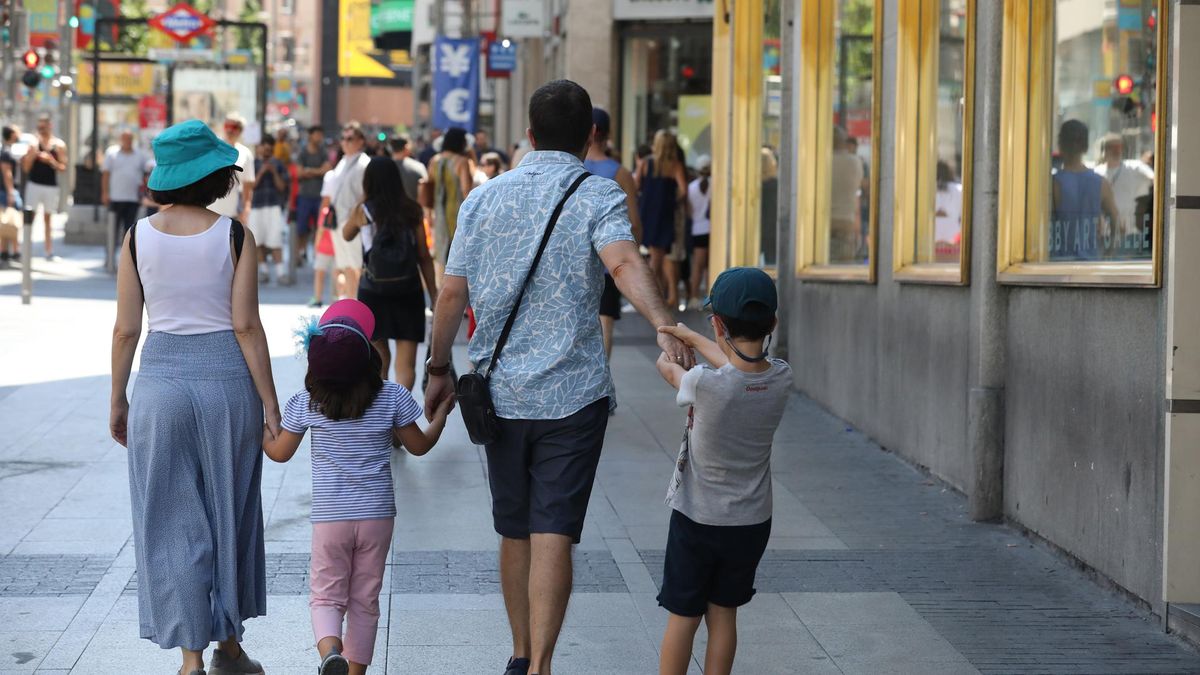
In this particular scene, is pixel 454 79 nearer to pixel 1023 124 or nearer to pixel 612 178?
pixel 612 178

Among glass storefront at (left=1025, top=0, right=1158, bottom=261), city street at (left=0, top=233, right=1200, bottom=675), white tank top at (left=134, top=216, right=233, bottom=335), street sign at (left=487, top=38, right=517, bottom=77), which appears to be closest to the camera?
white tank top at (left=134, top=216, right=233, bottom=335)

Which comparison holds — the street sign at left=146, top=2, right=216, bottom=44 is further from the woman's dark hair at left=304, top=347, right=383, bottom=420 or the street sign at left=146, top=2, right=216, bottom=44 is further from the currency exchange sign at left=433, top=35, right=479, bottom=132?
the woman's dark hair at left=304, top=347, right=383, bottom=420

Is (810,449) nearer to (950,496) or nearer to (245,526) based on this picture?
(950,496)

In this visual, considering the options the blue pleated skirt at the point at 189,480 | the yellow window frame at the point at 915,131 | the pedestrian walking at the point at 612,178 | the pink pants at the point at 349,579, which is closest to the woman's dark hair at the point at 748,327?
the pink pants at the point at 349,579

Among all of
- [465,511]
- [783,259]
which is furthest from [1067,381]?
[783,259]

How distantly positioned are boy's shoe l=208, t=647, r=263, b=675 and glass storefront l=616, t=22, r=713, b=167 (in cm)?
2000

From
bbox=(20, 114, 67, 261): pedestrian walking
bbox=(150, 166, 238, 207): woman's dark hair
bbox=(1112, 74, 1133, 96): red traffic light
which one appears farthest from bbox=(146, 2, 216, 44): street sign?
bbox=(150, 166, 238, 207): woman's dark hair

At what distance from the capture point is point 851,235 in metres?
11.8

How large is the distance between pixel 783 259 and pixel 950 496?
4.84 meters

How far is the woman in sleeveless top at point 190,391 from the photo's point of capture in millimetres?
5137

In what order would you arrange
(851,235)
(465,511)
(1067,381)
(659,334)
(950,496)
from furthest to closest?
(851,235) → (950,496) → (465,511) → (1067,381) → (659,334)

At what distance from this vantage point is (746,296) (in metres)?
4.65

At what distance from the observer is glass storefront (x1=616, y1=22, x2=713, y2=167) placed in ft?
82.3

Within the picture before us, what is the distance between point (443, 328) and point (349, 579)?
79 centimetres
